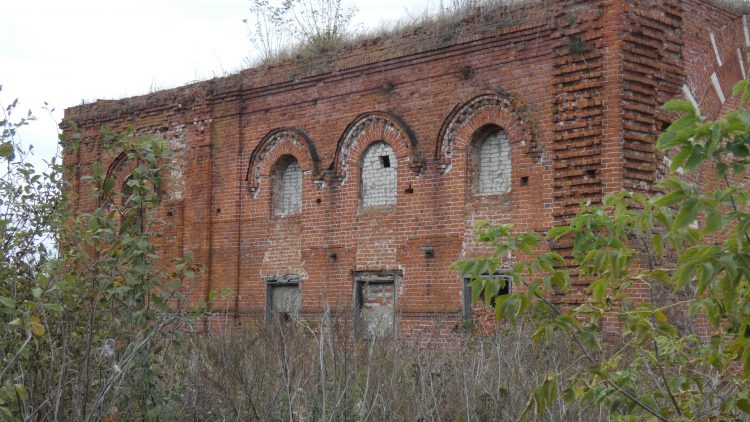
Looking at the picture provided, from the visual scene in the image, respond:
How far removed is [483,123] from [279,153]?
4458 mm

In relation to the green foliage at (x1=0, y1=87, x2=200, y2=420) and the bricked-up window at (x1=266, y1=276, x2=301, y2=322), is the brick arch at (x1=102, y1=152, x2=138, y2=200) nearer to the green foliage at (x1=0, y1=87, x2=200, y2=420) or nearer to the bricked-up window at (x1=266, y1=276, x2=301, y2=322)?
the bricked-up window at (x1=266, y1=276, x2=301, y2=322)

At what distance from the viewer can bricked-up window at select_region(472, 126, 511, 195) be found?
13602mm

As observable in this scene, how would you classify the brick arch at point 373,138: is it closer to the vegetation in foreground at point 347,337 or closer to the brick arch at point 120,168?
the brick arch at point 120,168

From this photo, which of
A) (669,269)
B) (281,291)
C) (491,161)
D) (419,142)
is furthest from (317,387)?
(281,291)

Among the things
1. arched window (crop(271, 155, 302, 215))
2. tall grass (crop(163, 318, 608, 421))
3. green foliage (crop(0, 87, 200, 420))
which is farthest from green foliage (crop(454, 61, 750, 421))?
arched window (crop(271, 155, 302, 215))

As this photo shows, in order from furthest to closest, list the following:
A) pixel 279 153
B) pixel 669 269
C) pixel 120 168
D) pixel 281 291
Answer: pixel 120 168 < pixel 279 153 < pixel 281 291 < pixel 669 269

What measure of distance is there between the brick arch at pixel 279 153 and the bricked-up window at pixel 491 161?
3146mm

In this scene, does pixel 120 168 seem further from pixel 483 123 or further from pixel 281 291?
pixel 483 123

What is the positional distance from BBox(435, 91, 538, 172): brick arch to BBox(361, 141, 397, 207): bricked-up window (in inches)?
45.5

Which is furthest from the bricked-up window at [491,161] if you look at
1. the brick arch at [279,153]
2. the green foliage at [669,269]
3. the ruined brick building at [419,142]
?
the green foliage at [669,269]

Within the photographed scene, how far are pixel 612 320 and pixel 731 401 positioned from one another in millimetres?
8045

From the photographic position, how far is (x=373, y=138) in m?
15.2

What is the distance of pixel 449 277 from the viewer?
1393cm

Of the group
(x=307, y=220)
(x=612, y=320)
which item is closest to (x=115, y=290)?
(x=612, y=320)
